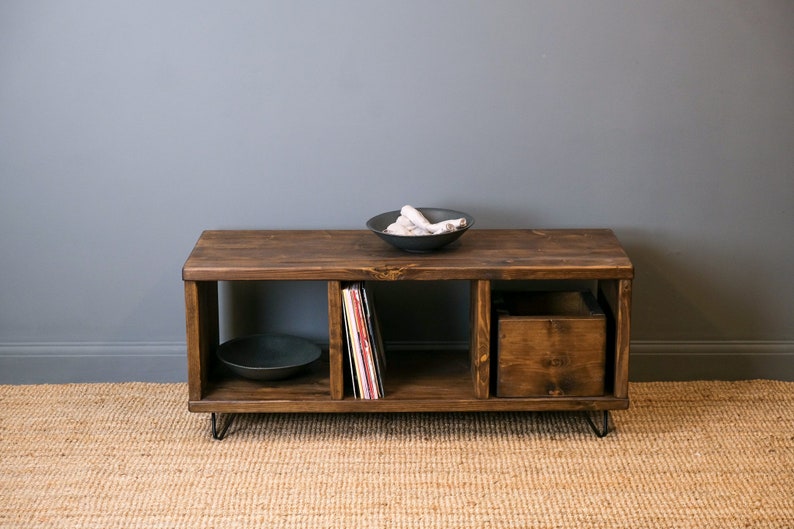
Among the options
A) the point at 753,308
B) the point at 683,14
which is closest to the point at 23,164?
the point at 683,14

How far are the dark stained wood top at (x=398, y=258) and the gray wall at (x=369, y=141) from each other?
0.14 meters

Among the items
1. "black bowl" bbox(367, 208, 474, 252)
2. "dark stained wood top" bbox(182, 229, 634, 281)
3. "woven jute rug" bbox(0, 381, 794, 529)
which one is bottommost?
"woven jute rug" bbox(0, 381, 794, 529)

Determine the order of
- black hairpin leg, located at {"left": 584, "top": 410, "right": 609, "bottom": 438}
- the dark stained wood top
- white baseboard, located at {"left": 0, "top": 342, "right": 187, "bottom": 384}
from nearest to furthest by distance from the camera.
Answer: the dark stained wood top < black hairpin leg, located at {"left": 584, "top": 410, "right": 609, "bottom": 438} < white baseboard, located at {"left": 0, "top": 342, "right": 187, "bottom": 384}

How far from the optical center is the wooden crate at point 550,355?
2.35 metres

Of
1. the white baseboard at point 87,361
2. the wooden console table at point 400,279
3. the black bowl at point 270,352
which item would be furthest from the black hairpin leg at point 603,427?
the white baseboard at point 87,361

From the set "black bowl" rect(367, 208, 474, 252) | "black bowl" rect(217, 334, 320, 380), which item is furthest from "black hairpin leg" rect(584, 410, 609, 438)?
"black bowl" rect(217, 334, 320, 380)

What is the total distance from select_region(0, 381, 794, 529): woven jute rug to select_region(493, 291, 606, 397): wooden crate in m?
0.14

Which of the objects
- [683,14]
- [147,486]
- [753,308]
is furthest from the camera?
[753,308]

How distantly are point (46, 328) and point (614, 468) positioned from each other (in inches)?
60.7

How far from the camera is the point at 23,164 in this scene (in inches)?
103

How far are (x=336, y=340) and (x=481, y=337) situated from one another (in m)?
0.34

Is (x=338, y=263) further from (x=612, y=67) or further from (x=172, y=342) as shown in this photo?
(x=612, y=67)

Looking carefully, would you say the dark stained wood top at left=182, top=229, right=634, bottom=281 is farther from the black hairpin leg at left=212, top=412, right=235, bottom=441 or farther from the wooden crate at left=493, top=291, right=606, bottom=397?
the black hairpin leg at left=212, top=412, right=235, bottom=441

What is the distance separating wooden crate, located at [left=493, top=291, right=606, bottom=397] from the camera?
2350 millimetres
